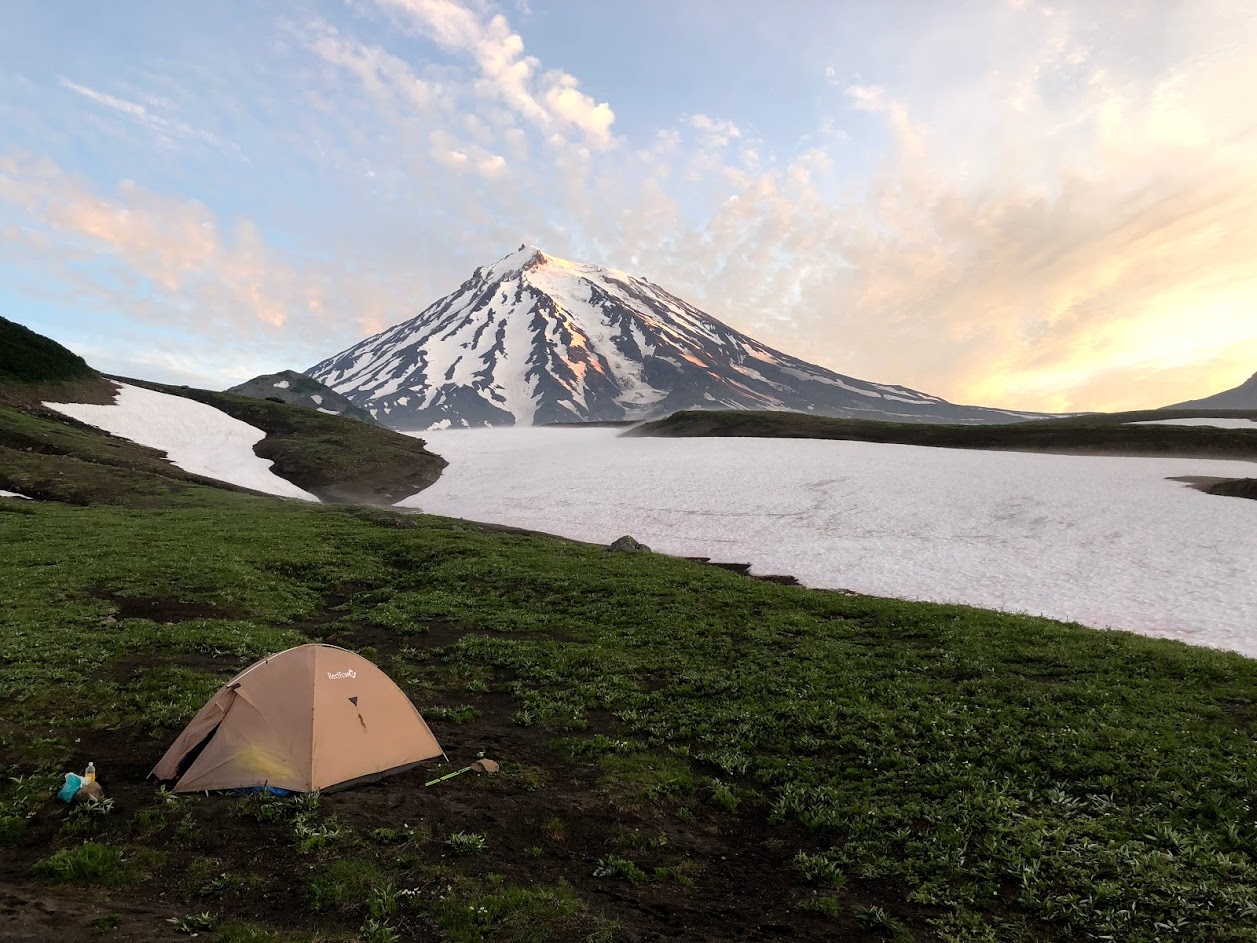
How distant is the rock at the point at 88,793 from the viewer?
10.5m

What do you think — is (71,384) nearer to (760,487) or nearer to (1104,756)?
(760,487)

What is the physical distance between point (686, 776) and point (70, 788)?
11.2 meters

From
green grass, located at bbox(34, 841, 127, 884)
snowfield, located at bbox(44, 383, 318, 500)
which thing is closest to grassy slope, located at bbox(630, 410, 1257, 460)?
snowfield, located at bbox(44, 383, 318, 500)

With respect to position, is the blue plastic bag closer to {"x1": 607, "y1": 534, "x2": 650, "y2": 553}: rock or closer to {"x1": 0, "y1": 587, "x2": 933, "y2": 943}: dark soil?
{"x1": 0, "y1": 587, "x2": 933, "y2": 943}: dark soil

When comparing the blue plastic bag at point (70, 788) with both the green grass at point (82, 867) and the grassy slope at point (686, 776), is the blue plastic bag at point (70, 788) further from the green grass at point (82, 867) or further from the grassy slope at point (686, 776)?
the green grass at point (82, 867)

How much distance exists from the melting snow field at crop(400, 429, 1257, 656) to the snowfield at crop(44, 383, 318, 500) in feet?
60.1

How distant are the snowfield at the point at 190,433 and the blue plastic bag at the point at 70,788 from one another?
60290 millimetres

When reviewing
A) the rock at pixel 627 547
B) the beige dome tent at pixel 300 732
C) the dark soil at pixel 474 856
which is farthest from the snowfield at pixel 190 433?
the dark soil at pixel 474 856

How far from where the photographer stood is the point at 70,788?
10.5 meters

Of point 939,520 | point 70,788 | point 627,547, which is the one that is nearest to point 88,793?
point 70,788

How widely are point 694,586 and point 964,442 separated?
274 feet

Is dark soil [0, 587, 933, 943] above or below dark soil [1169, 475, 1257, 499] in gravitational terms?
below

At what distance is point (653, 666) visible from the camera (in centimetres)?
1966

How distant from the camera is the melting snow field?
3155cm
